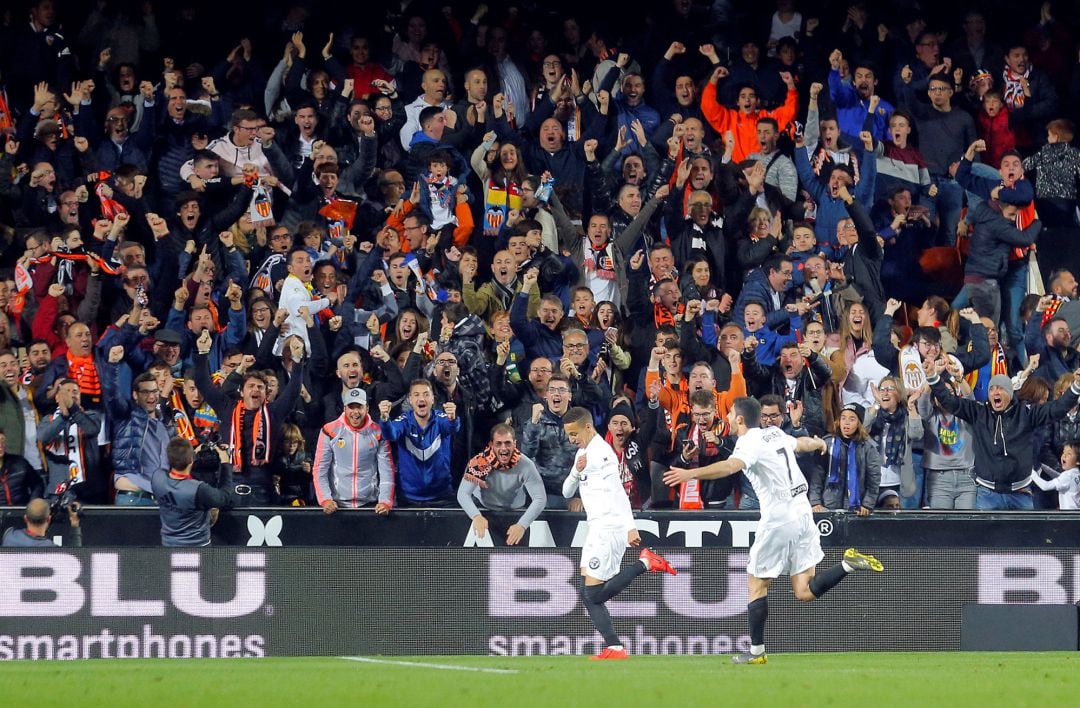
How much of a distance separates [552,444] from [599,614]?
105 inches

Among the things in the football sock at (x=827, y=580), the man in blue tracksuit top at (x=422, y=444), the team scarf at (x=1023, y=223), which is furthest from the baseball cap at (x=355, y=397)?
the team scarf at (x=1023, y=223)

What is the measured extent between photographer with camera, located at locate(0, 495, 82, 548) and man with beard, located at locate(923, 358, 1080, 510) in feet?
23.8

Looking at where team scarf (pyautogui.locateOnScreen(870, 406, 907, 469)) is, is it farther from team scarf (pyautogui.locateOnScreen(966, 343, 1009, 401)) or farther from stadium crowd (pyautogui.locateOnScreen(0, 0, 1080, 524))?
team scarf (pyautogui.locateOnScreen(966, 343, 1009, 401))

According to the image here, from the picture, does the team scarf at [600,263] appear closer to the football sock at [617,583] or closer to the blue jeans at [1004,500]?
the blue jeans at [1004,500]

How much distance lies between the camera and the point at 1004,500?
13539 mm

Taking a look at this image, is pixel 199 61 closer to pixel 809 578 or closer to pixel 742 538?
pixel 742 538

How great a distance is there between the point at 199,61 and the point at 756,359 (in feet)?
22.3

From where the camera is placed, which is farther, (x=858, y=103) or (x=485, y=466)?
(x=858, y=103)

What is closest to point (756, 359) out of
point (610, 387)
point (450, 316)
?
point (610, 387)

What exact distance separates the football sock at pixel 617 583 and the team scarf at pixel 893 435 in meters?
3.80

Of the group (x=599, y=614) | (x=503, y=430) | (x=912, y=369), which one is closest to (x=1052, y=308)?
(x=912, y=369)

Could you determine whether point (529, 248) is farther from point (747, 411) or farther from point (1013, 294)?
point (747, 411)

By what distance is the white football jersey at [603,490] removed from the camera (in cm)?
1063

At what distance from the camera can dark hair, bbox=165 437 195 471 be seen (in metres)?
11.7
